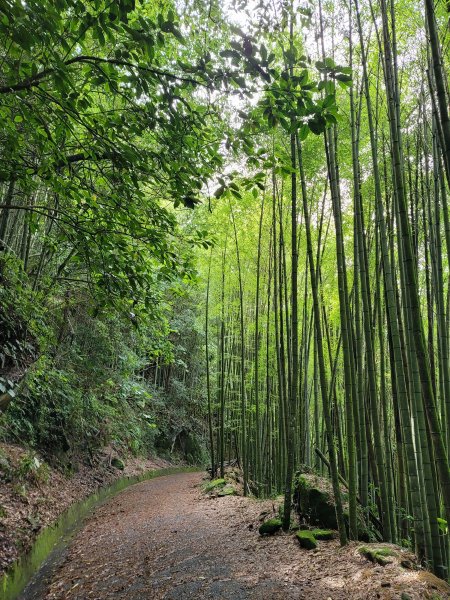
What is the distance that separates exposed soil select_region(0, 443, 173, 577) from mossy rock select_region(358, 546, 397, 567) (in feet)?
9.54

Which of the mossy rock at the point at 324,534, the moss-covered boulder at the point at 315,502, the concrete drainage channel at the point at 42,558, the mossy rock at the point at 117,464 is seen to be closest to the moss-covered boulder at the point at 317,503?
the moss-covered boulder at the point at 315,502

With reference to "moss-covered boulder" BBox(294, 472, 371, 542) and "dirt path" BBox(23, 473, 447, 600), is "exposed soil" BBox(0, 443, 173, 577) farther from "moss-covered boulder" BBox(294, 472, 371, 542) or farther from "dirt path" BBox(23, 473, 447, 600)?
"moss-covered boulder" BBox(294, 472, 371, 542)

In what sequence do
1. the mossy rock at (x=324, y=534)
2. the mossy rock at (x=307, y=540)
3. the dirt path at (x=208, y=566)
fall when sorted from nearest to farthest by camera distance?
1. the dirt path at (x=208, y=566)
2. the mossy rock at (x=307, y=540)
3. the mossy rock at (x=324, y=534)

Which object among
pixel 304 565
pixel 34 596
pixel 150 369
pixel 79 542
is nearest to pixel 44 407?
pixel 79 542

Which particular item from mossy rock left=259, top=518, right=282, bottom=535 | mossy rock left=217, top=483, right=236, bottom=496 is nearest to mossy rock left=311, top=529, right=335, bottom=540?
mossy rock left=259, top=518, right=282, bottom=535

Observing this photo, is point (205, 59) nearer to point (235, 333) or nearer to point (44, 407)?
point (44, 407)

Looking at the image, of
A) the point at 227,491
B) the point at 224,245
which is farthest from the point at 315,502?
the point at 224,245

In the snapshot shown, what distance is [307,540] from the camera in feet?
11.7

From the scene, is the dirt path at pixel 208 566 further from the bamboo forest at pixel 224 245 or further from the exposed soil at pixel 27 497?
the exposed soil at pixel 27 497

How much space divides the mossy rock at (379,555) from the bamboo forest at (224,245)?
0.08 feet

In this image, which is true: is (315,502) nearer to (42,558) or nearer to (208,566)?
(208,566)

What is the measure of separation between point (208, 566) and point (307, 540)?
0.89 meters

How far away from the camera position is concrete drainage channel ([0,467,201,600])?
10.7 feet

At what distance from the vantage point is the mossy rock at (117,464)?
391 inches
